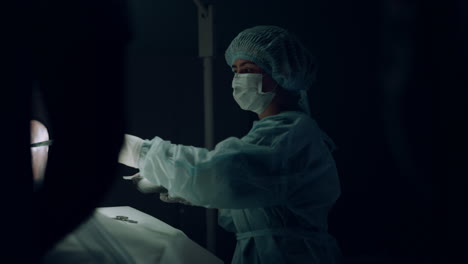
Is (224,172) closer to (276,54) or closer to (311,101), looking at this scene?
(276,54)

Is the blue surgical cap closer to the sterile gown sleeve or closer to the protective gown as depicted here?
the protective gown

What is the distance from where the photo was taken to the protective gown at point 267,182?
107 cm

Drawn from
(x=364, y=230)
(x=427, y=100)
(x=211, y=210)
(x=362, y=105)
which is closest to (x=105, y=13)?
(x=211, y=210)

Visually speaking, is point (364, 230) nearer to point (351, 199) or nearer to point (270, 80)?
point (351, 199)

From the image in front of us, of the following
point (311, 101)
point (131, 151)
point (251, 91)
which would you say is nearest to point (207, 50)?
point (251, 91)

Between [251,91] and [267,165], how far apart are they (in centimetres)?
30

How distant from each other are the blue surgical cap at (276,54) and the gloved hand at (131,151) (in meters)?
0.46

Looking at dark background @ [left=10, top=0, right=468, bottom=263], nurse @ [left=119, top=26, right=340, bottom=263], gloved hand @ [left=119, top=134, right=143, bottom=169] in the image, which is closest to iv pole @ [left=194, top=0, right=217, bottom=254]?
nurse @ [left=119, top=26, right=340, bottom=263]

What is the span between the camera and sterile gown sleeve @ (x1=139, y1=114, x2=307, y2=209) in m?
1.06

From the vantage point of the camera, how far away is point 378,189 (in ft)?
8.21

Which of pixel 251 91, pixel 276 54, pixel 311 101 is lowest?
pixel 311 101

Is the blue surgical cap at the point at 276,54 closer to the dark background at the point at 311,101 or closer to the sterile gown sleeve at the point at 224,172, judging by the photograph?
the sterile gown sleeve at the point at 224,172

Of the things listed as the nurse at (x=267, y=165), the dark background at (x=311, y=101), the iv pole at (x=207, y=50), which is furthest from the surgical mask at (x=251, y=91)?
the dark background at (x=311, y=101)

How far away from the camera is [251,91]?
1288mm
